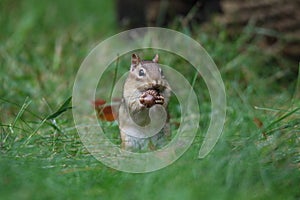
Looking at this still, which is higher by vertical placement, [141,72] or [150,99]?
[141,72]

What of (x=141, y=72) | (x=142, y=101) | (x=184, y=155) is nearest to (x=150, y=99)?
(x=142, y=101)

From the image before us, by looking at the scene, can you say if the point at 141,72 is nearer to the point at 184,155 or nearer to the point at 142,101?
the point at 142,101

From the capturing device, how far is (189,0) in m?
4.85

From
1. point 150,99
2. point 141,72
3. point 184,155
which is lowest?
point 184,155

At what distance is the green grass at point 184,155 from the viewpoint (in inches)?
77.2

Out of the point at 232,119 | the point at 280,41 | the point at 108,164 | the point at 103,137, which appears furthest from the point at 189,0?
the point at 108,164

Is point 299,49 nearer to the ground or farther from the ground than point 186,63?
farther from the ground

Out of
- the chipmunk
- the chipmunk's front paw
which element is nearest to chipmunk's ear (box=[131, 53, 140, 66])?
the chipmunk

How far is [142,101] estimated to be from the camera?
241 cm

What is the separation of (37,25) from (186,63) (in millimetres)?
1785

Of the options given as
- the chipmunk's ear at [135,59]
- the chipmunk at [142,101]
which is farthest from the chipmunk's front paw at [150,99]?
the chipmunk's ear at [135,59]

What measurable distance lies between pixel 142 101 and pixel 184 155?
0.29 meters

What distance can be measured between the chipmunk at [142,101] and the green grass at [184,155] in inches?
7.1

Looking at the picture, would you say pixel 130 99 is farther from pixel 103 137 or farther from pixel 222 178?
pixel 222 178
